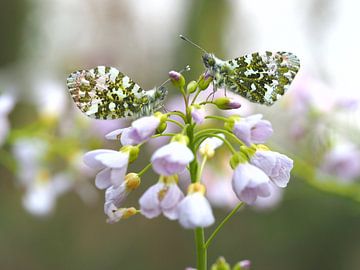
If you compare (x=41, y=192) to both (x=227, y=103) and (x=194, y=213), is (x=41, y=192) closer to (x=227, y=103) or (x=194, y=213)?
(x=227, y=103)

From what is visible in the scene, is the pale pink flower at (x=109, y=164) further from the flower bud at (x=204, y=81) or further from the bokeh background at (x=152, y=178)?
the bokeh background at (x=152, y=178)

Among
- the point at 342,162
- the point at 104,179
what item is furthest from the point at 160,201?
the point at 342,162

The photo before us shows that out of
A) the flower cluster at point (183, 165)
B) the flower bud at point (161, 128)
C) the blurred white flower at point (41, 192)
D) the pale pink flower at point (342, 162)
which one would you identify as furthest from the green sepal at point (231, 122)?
the blurred white flower at point (41, 192)

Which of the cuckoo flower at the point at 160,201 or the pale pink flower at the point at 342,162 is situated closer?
the cuckoo flower at the point at 160,201

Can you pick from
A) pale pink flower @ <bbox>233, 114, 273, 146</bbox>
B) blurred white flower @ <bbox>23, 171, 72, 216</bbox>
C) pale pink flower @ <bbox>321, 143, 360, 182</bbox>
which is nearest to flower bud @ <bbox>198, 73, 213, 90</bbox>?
pale pink flower @ <bbox>233, 114, 273, 146</bbox>

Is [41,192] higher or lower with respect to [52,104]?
lower

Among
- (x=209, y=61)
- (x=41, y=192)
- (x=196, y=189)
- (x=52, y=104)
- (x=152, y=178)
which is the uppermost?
(x=209, y=61)
